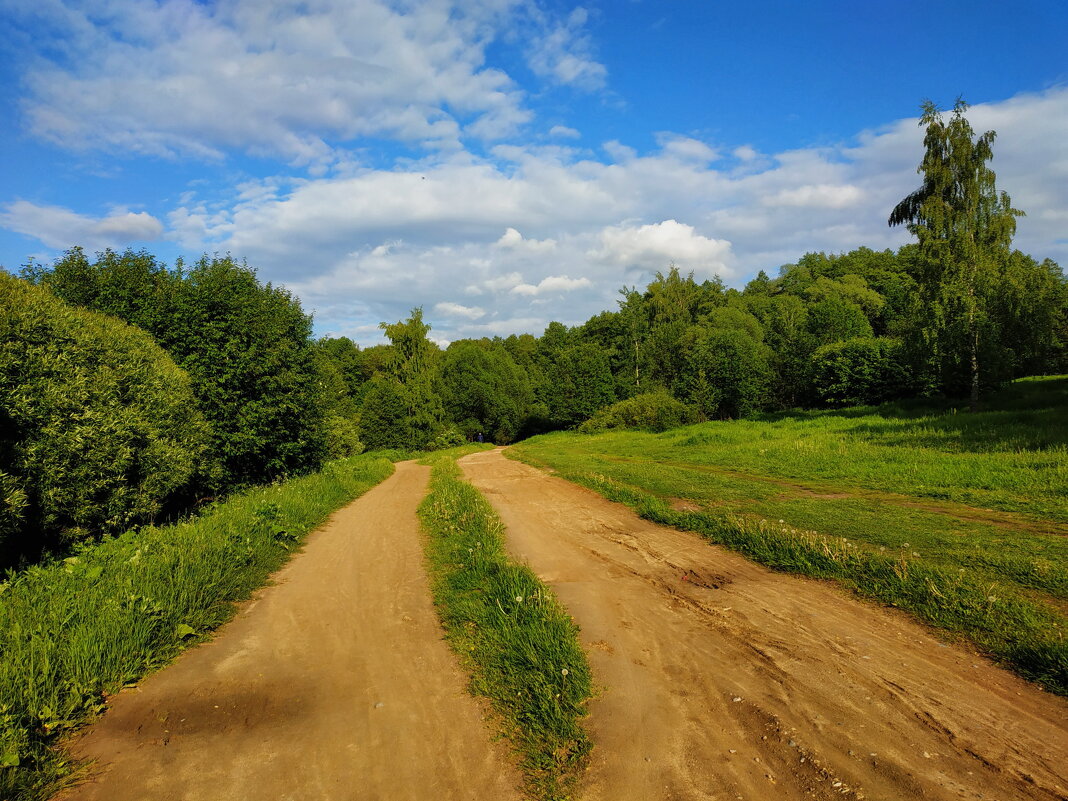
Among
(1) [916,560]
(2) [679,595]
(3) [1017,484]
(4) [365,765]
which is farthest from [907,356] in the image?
(4) [365,765]

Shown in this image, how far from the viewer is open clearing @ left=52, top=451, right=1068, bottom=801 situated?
12.4 ft

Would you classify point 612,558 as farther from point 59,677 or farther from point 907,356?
point 907,356

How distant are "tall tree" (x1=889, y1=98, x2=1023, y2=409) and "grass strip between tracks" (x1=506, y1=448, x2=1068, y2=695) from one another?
24.9 metres

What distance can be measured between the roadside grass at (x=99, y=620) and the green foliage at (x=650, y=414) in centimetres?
3649

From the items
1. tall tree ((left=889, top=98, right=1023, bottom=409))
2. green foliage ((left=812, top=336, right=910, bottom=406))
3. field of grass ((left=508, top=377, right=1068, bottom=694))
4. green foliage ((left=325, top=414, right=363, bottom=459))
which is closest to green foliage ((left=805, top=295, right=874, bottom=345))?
green foliage ((left=812, top=336, right=910, bottom=406))

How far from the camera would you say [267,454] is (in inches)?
906

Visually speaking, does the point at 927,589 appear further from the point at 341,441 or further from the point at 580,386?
the point at 580,386

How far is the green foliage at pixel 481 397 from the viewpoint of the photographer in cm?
6801

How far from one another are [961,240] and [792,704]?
32131 mm

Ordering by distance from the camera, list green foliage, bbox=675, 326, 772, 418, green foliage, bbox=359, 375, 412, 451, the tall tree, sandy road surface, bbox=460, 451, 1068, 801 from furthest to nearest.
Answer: green foliage, bbox=359, 375, 412, 451, green foliage, bbox=675, 326, 772, 418, the tall tree, sandy road surface, bbox=460, 451, 1068, 801

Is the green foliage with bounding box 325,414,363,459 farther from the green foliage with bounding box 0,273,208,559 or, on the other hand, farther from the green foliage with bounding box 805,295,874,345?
the green foliage with bounding box 805,295,874,345

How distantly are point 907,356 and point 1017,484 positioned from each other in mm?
21345

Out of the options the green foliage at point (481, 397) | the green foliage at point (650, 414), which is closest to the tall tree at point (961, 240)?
the green foliage at point (650, 414)

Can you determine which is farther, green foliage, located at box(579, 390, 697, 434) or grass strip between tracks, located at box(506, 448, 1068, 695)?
green foliage, located at box(579, 390, 697, 434)
